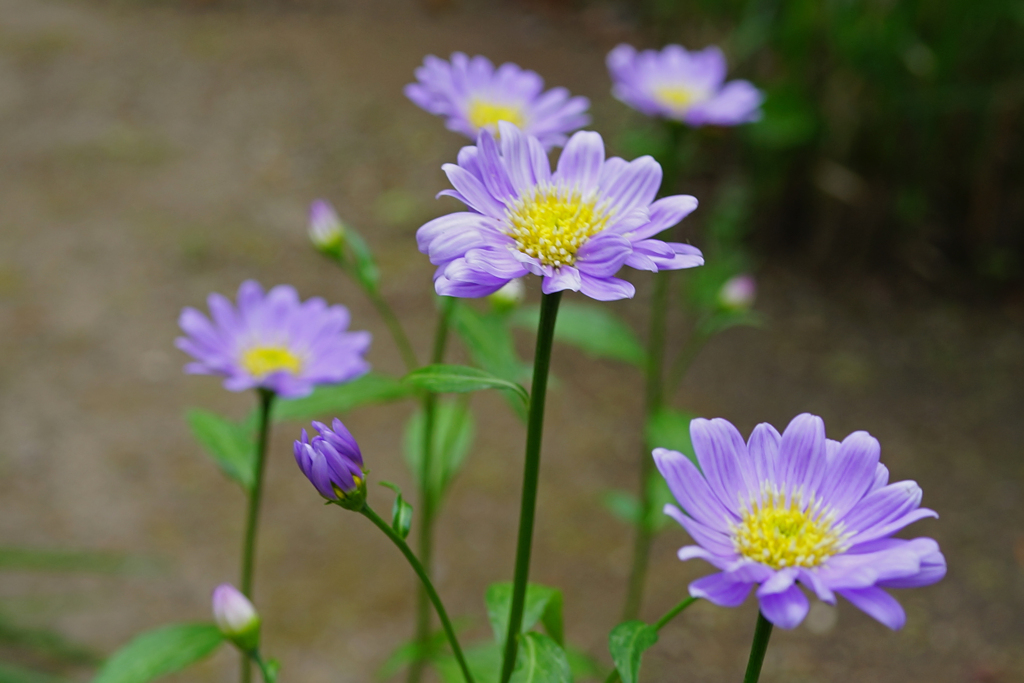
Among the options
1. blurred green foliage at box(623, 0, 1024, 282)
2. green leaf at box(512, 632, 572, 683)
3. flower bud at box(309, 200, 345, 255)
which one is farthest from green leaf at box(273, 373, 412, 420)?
blurred green foliage at box(623, 0, 1024, 282)

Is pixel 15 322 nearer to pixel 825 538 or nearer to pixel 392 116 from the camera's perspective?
pixel 392 116

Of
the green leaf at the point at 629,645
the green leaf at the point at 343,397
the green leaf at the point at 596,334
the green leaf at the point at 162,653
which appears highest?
the green leaf at the point at 596,334

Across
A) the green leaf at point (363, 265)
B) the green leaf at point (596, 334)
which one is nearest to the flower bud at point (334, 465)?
the green leaf at point (363, 265)

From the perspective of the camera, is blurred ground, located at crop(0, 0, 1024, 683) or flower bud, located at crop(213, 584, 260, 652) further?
blurred ground, located at crop(0, 0, 1024, 683)

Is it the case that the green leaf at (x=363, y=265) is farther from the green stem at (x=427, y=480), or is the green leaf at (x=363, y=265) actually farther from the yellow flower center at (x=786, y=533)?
the yellow flower center at (x=786, y=533)

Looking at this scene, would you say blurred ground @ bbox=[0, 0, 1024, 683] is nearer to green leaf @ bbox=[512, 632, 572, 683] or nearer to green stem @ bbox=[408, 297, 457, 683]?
green stem @ bbox=[408, 297, 457, 683]

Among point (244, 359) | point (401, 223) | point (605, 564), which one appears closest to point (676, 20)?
point (401, 223)

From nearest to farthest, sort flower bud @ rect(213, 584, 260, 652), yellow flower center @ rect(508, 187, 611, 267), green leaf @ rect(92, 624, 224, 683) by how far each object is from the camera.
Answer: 1. yellow flower center @ rect(508, 187, 611, 267)
2. flower bud @ rect(213, 584, 260, 652)
3. green leaf @ rect(92, 624, 224, 683)
